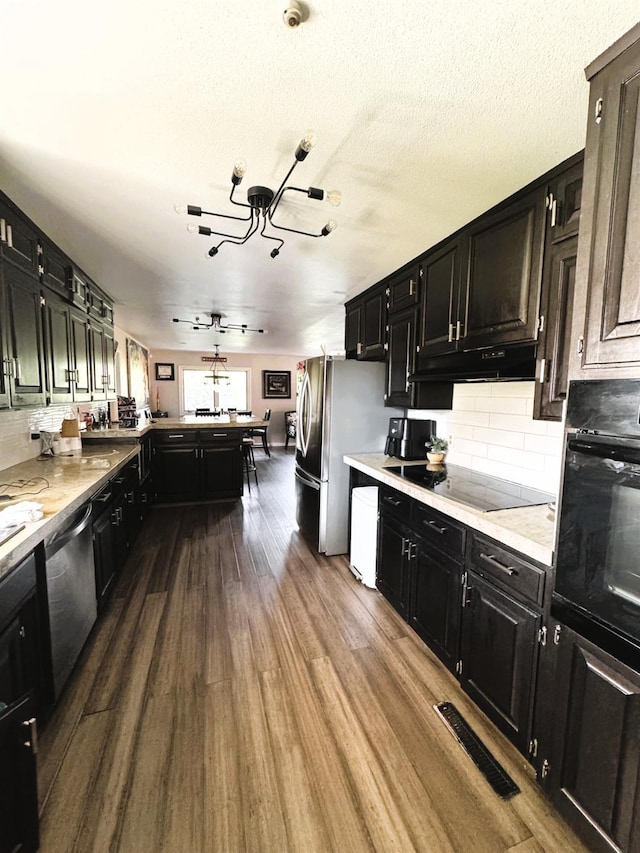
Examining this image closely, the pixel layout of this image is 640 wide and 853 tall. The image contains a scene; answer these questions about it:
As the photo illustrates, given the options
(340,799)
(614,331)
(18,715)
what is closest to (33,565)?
(18,715)

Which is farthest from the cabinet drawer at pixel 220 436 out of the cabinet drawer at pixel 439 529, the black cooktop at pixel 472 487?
the cabinet drawer at pixel 439 529

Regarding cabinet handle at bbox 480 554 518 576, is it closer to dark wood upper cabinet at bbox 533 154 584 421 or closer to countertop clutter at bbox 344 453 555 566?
countertop clutter at bbox 344 453 555 566

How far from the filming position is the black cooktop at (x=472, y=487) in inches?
67.4

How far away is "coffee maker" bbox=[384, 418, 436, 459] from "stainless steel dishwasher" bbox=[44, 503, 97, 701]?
217 centimetres

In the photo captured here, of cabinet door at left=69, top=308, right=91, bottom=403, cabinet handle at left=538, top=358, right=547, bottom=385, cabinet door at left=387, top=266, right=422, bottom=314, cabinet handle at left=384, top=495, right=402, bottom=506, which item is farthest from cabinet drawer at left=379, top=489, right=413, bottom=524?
cabinet door at left=69, top=308, right=91, bottom=403

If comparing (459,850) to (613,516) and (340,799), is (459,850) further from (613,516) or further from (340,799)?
(613,516)

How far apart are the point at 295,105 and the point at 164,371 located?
25.8 feet

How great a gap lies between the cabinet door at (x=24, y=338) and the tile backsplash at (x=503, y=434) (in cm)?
275

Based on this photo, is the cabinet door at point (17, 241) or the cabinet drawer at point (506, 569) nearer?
the cabinet drawer at point (506, 569)

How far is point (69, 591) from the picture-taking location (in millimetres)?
1667

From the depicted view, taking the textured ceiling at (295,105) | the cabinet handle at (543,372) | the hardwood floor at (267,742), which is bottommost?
the hardwood floor at (267,742)

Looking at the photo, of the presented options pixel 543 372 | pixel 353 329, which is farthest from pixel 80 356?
pixel 543 372

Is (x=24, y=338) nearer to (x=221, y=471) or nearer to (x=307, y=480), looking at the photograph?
(x=307, y=480)

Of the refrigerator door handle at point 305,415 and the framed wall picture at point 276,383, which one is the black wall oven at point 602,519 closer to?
the refrigerator door handle at point 305,415
